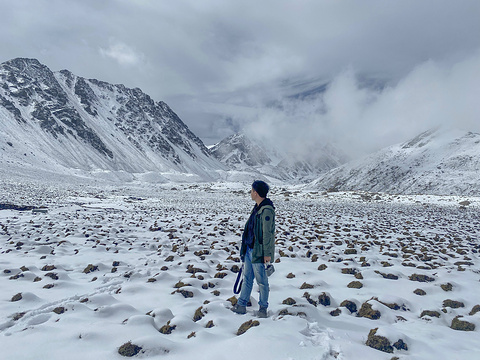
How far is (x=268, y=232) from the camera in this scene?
5.51m

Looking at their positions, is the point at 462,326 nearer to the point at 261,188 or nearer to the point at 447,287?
the point at 447,287

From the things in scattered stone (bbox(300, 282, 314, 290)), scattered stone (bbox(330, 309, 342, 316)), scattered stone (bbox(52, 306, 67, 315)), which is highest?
scattered stone (bbox(300, 282, 314, 290))

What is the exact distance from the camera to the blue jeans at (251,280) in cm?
571

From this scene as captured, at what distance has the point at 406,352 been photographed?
4406mm

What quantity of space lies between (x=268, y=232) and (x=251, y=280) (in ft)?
4.27

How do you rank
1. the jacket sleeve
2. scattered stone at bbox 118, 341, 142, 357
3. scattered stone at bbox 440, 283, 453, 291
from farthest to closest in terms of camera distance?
1. scattered stone at bbox 440, 283, 453, 291
2. the jacket sleeve
3. scattered stone at bbox 118, 341, 142, 357

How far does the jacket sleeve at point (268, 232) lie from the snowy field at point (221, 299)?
4.34ft

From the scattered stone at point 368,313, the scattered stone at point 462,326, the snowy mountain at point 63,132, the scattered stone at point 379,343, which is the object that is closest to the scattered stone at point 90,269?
the scattered stone at point 368,313

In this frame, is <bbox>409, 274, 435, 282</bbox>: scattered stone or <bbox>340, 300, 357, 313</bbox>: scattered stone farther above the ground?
<bbox>409, 274, 435, 282</bbox>: scattered stone

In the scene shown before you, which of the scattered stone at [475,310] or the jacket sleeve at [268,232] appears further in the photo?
the scattered stone at [475,310]

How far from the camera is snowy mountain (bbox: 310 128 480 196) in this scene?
113188 mm

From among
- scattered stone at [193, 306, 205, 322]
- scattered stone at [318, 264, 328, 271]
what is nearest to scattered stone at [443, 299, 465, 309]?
scattered stone at [318, 264, 328, 271]

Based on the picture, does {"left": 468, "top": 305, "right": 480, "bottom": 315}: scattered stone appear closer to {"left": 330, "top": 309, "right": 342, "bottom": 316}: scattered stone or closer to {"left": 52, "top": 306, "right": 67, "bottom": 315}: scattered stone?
{"left": 330, "top": 309, "right": 342, "bottom": 316}: scattered stone

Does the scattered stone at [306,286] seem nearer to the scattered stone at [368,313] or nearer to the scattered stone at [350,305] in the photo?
the scattered stone at [350,305]
